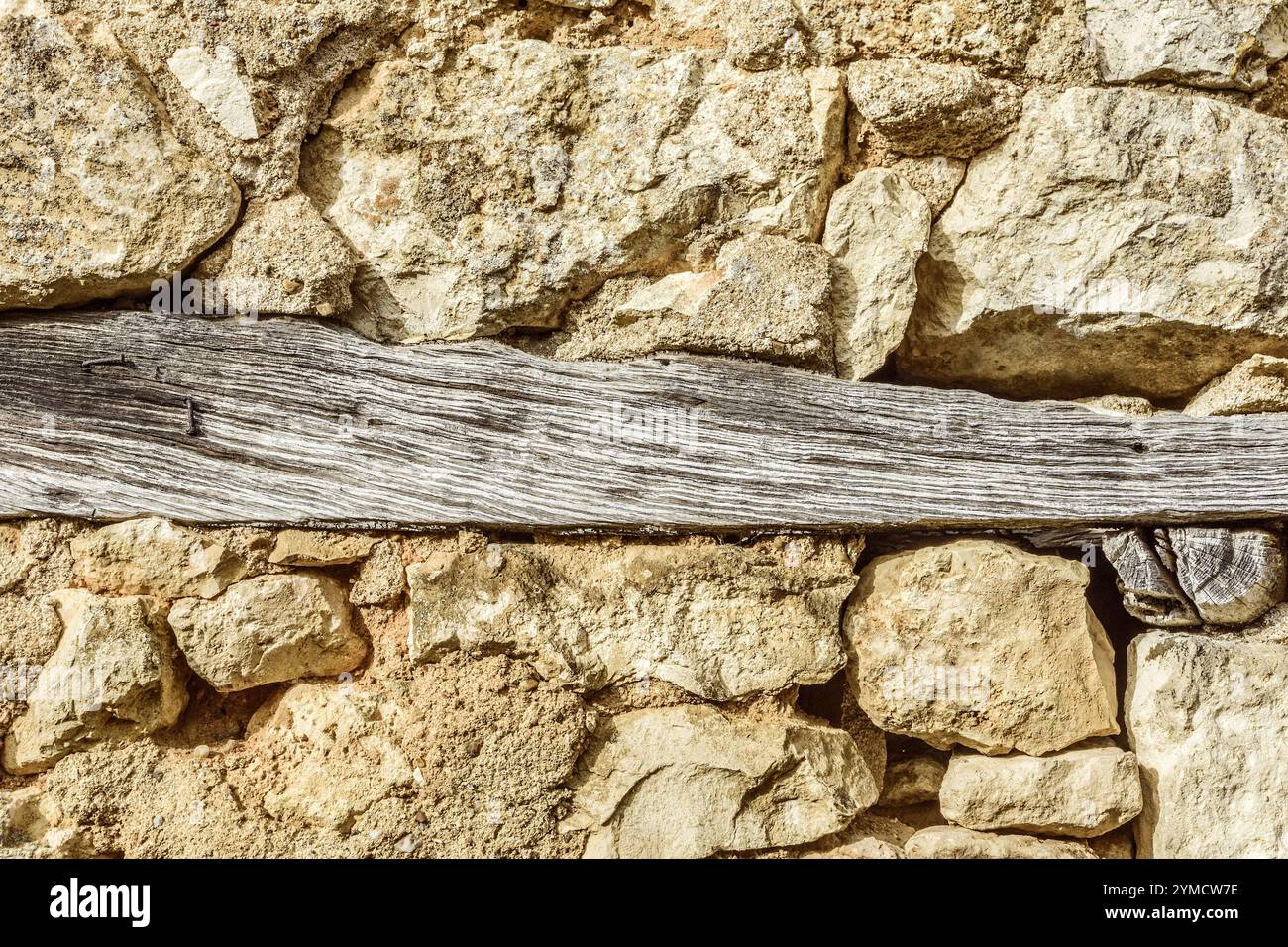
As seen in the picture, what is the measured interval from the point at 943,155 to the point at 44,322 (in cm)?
178

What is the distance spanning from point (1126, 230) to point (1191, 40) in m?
0.38

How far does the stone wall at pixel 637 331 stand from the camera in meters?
1.92

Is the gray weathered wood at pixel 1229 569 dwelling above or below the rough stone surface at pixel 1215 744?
above

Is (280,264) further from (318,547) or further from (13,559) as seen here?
(13,559)

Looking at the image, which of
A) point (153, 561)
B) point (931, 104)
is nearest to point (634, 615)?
point (153, 561)

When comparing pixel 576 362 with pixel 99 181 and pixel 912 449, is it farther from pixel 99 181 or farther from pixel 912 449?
pixel 99 181

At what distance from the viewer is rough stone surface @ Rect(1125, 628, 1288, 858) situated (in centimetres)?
198

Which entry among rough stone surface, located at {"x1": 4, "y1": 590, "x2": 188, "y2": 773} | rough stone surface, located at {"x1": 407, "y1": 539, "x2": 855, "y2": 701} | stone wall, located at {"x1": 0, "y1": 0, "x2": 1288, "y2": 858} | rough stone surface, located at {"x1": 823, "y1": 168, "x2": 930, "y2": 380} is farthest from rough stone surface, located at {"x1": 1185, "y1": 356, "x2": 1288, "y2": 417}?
rough stone surface, located at {"x1": 4, "y1": 590, "x2": 188, "y2": 773}

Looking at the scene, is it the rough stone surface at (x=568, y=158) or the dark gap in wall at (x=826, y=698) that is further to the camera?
the dark gap in wall at (x=826, y=698)

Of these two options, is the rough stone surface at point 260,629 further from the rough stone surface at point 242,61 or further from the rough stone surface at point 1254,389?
the rough stone surface at point 1254,389

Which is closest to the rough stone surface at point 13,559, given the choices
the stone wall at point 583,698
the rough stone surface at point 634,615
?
the stone wall at point 583,698

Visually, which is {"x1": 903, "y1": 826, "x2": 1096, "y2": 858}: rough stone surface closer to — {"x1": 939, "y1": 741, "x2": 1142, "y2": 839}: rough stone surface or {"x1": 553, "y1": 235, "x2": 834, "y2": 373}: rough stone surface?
{"x1": 939, "y1": 741, "x2": 1142, "y2": 839}: rough stone surface

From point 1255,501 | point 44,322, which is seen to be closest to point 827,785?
point 1255,501

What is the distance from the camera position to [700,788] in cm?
192
